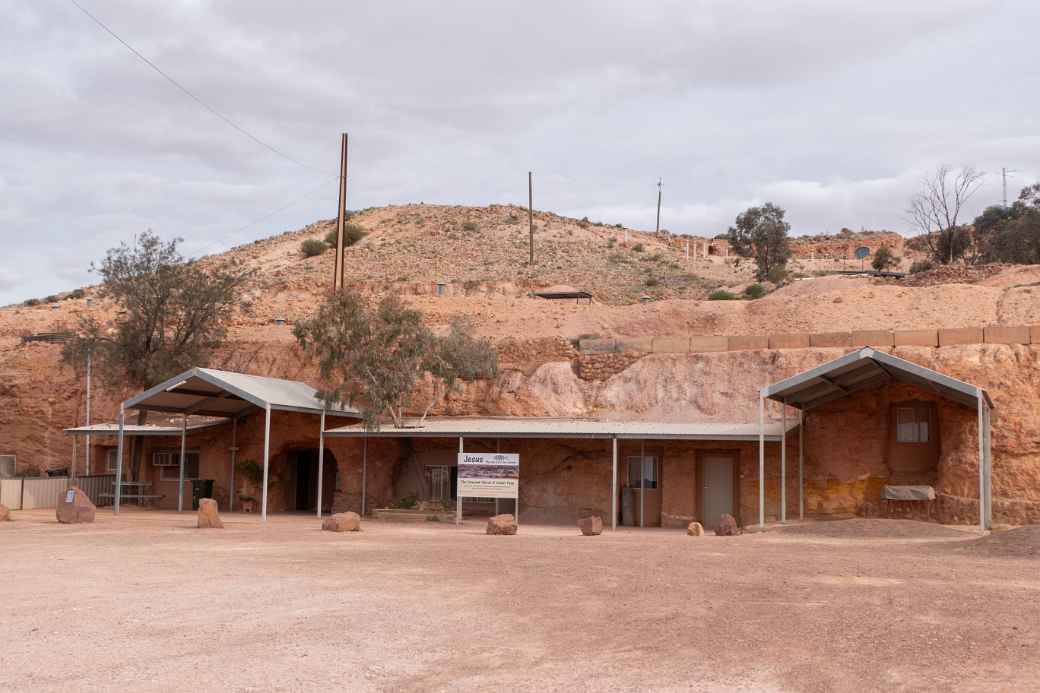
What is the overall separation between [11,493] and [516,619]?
25.0 meters

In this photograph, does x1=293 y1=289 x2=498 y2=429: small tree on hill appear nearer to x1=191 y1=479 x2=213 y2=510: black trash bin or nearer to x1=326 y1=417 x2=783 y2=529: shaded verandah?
x1=326 y1=417 x2=783 y2=529: shaded verandah

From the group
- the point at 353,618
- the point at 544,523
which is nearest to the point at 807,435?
the point at 544,523

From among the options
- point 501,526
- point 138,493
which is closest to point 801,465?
point 501,526

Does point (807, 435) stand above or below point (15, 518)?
above

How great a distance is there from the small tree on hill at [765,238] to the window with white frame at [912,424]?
1304 inches

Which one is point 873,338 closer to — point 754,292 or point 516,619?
point 754,292

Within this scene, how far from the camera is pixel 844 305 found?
34281 mm

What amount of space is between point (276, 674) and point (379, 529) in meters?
15.2

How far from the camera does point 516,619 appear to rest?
10227 mm

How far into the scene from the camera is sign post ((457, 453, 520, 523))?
952 inches

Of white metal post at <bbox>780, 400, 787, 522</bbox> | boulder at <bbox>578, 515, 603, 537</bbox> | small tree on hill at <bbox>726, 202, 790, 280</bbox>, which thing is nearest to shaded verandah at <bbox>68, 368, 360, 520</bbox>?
boulder at <bbox>578, 515, 603, 537</bbox>

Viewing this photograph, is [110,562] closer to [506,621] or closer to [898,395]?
[506,621]

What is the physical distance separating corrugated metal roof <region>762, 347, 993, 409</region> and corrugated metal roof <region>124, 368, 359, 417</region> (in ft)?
39.0

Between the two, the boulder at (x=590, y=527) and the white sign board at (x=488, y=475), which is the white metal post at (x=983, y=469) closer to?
the boulder at (x=590, y=527)
